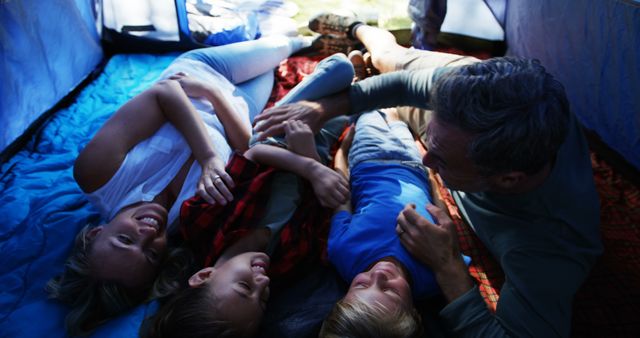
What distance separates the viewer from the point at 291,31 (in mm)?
2113

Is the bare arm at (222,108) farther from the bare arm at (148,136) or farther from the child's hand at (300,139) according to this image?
the child's hand at (300,139)

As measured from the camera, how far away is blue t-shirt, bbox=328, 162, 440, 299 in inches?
42.1

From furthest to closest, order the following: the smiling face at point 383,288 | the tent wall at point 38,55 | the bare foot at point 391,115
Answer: the bare foot at point 391,115 → the tent wall at point 38,55 → the smiling face at point 383,288

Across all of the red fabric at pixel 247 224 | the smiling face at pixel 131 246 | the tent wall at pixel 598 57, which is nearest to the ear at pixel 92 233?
the smiling face at pixel 131 246

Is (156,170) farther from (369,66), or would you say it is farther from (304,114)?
(369,66)

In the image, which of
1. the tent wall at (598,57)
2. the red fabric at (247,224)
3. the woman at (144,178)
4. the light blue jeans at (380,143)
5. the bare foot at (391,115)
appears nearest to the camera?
the woman at (144,178)

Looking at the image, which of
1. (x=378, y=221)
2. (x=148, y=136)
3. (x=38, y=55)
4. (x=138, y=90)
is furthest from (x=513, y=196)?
(x=38, y=55)

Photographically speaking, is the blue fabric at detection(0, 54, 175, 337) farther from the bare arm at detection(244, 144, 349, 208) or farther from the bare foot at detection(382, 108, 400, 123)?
the bare foot at detection(382, 108, 400, 123)

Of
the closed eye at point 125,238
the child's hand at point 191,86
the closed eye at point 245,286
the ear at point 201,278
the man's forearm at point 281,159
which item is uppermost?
the child's hand at point 191,86

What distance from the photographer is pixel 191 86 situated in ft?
4.63

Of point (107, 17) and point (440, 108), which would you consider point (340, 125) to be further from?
point (107, 17)

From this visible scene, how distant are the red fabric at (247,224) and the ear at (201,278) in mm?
80

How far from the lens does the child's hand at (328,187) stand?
1.17 m

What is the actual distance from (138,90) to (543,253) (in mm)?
1619
